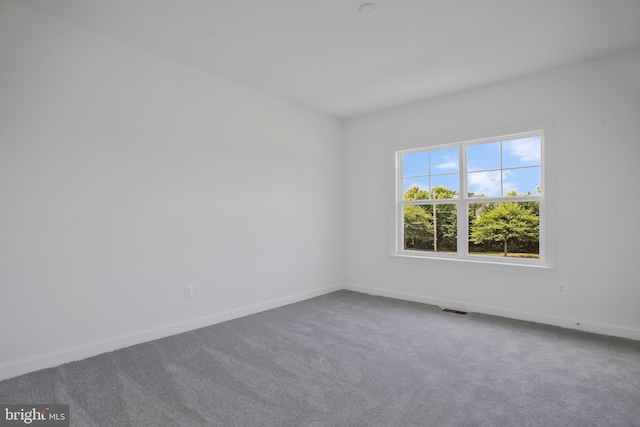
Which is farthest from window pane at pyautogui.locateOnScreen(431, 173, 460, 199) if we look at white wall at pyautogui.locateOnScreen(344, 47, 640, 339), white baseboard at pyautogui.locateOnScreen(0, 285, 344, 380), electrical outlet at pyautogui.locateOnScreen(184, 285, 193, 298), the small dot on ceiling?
electrical outlet at pyautogui.locateOnScreen(184, 285, 193, 298)

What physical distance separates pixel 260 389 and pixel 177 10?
276cm

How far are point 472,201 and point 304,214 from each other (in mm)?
2159

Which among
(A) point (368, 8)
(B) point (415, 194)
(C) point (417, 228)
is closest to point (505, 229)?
(C) point (417, 228)

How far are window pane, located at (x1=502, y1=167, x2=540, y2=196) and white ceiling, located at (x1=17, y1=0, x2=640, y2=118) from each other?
1.04 meters

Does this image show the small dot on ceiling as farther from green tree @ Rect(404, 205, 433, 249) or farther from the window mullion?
green tree @ Rect(404, 205, 433, 249)

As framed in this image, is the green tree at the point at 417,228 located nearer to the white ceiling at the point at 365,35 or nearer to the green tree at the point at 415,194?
the green tree at the point at 415,194

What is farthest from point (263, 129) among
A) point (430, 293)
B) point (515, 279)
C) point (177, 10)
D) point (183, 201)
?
point (515, 279)

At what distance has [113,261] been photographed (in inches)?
112

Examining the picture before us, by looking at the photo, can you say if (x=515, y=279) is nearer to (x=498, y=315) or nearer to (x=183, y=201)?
(x=498, y=315)

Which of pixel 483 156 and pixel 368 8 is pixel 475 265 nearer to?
pixel 483 156

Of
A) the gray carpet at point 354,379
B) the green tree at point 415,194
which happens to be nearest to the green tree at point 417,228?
the green tree at point 415,194

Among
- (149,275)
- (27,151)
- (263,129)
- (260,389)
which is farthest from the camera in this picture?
(263,129)

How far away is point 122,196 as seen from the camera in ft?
9.51

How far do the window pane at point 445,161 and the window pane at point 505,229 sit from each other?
548 millimetres
